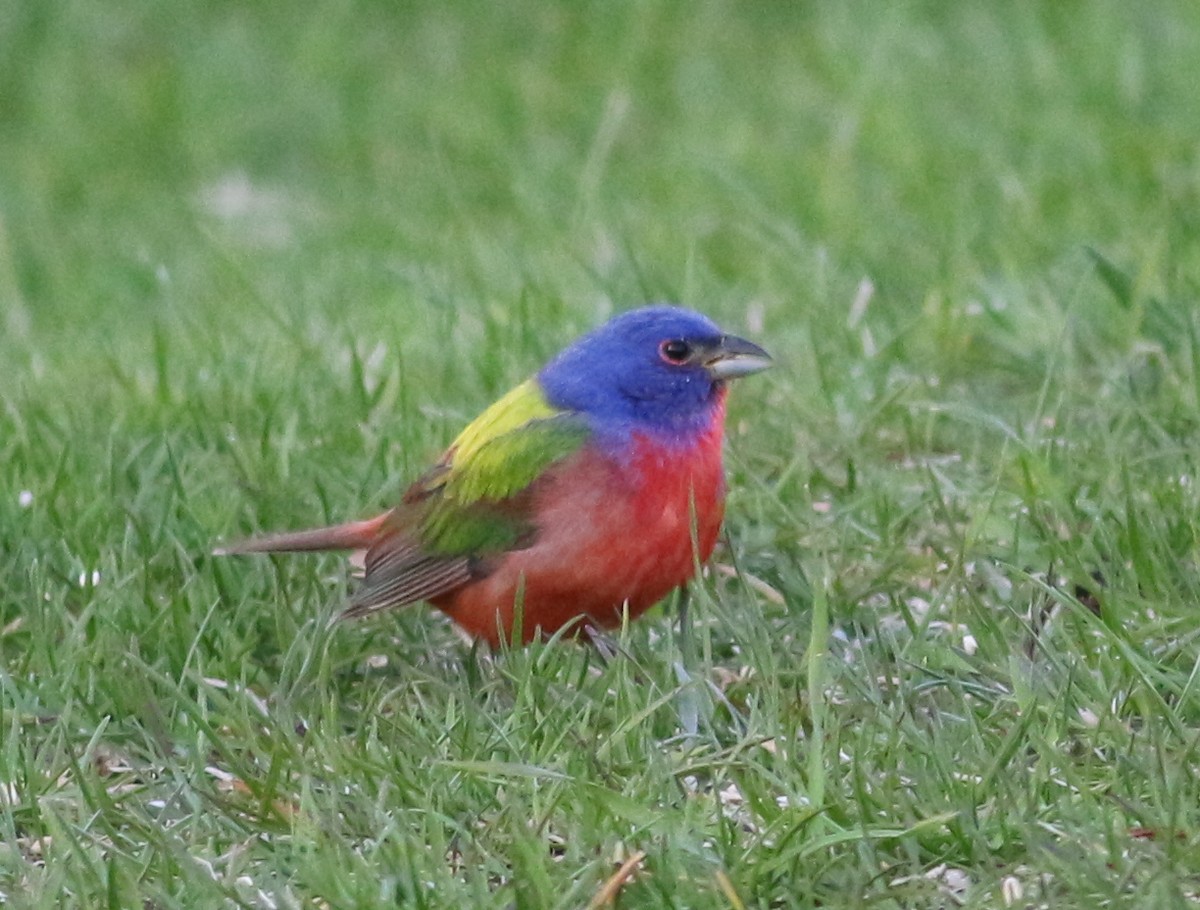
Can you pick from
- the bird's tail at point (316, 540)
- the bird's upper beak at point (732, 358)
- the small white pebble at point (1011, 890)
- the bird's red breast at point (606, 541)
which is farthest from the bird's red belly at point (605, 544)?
the small white pebble at point (1011, 890)

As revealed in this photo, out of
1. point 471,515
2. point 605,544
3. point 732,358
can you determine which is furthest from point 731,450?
point 605,544

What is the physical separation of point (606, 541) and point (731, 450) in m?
0.84

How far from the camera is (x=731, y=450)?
4.52 m

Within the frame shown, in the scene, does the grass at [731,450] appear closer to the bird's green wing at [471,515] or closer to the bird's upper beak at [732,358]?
the bird's green wing at [471,515]

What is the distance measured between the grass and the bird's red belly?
0.09 metres

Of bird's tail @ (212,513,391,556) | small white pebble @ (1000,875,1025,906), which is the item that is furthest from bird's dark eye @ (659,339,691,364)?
small white pebble @ (1000,875,1025,906)

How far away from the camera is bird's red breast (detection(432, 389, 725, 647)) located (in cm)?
373

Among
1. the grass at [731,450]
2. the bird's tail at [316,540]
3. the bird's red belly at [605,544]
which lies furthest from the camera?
the bird's tail at [316,540]

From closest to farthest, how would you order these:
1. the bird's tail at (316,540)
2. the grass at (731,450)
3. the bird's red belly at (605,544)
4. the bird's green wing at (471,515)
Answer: the grass at (731,450)
the bird's red belly at (605,544)
the bird's green wing at (471,515)
the bird's tail at (316,540)

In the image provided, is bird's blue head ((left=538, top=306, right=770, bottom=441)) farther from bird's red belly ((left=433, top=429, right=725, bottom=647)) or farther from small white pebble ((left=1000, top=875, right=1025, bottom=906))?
small white pebble ((left=1000, top=875, right=1025, bottom=906))

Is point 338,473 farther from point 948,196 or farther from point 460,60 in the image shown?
point 460,60

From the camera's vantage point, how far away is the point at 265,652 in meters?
3.95

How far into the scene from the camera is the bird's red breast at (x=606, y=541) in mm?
3727

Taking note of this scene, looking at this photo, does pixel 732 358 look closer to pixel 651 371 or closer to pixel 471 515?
pixel 651 371
